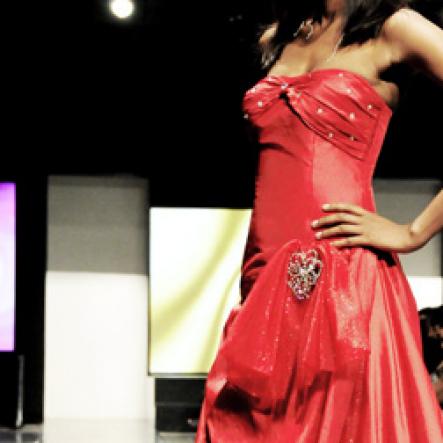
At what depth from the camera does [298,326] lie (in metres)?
1.13

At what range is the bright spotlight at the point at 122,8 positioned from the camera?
4898 millimetres

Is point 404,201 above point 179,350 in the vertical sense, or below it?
above

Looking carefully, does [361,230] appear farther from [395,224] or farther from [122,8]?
[122,8]

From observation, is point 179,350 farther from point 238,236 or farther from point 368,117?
point 368,117

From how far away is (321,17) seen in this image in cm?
129

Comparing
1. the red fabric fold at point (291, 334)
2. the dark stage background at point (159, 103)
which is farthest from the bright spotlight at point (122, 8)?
the red fabric fold at point (291, 334)

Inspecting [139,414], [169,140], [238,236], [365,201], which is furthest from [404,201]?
[365,201]

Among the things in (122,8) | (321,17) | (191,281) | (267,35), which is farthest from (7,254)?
(321,17)

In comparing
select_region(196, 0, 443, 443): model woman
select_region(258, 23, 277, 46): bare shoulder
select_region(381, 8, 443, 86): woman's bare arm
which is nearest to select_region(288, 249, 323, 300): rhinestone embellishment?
select_region(196, 0, 443, 443): model woman

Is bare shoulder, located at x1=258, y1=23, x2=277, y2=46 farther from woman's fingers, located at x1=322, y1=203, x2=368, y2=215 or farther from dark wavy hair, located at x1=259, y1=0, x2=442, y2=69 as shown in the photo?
woman's fingers, located at x1=322, y1=203, x2=368, y2=215

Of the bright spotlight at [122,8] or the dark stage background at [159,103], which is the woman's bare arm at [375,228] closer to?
the dark stage background at [159,103]

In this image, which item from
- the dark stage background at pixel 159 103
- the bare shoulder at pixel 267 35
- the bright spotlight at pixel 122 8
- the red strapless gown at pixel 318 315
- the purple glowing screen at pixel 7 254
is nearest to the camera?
the red strapless gown at pixel 318 315

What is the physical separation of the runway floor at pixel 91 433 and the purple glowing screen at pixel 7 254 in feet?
1.74

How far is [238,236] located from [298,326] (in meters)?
4.45
